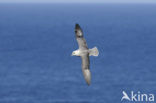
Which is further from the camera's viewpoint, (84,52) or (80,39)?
(80,39)

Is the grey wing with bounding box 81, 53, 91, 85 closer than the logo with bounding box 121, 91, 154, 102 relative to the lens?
Yes

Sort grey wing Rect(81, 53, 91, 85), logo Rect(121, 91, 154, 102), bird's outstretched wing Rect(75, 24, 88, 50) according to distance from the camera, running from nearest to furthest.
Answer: bird's outstretched wing Rect(75, 24, 88, 50)
grey wing Rect(81, 53, 91, 85)
logo Rect(121, 91, 154, 102)

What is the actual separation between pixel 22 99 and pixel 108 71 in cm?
3220

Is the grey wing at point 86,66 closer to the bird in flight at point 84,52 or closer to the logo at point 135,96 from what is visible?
the bird in flight at point 84,52

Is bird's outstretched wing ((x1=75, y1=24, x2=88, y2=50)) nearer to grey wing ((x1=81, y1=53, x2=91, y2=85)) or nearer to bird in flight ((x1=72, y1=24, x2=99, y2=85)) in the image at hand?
bird in flight ((x1=72, y1=24, x2=99, y2=85))

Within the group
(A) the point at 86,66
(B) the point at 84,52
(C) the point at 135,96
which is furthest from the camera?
(C) the point at 135,96

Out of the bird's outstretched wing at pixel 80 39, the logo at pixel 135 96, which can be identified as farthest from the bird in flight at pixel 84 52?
the logo at pixel 135 96

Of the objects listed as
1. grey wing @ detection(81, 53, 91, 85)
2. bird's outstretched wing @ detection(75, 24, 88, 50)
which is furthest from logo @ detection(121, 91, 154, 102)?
bird's outstretched wing @ detection(75, 24, 88, 50)

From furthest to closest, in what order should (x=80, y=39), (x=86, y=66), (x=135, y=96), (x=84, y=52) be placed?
1. (x=135, y=96)
2. (x=86, y=66)
3. (x=80, y=39)
4. (x=84, y=52)

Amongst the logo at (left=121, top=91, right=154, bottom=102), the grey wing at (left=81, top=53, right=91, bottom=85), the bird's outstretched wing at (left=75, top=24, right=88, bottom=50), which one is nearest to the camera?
the bird's outstretched wing at (left=75, top=24, right=88, bottom=50)

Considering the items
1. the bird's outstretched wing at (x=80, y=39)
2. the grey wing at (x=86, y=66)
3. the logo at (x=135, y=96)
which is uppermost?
the logo at (x=135, y=96)

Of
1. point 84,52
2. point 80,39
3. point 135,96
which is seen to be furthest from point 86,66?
point 135,96

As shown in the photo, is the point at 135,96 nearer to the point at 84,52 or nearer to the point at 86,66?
the point at 86,66

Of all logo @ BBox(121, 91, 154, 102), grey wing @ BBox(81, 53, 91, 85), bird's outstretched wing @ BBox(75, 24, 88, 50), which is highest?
logo @ BBox(121, 91, 154, 102)
